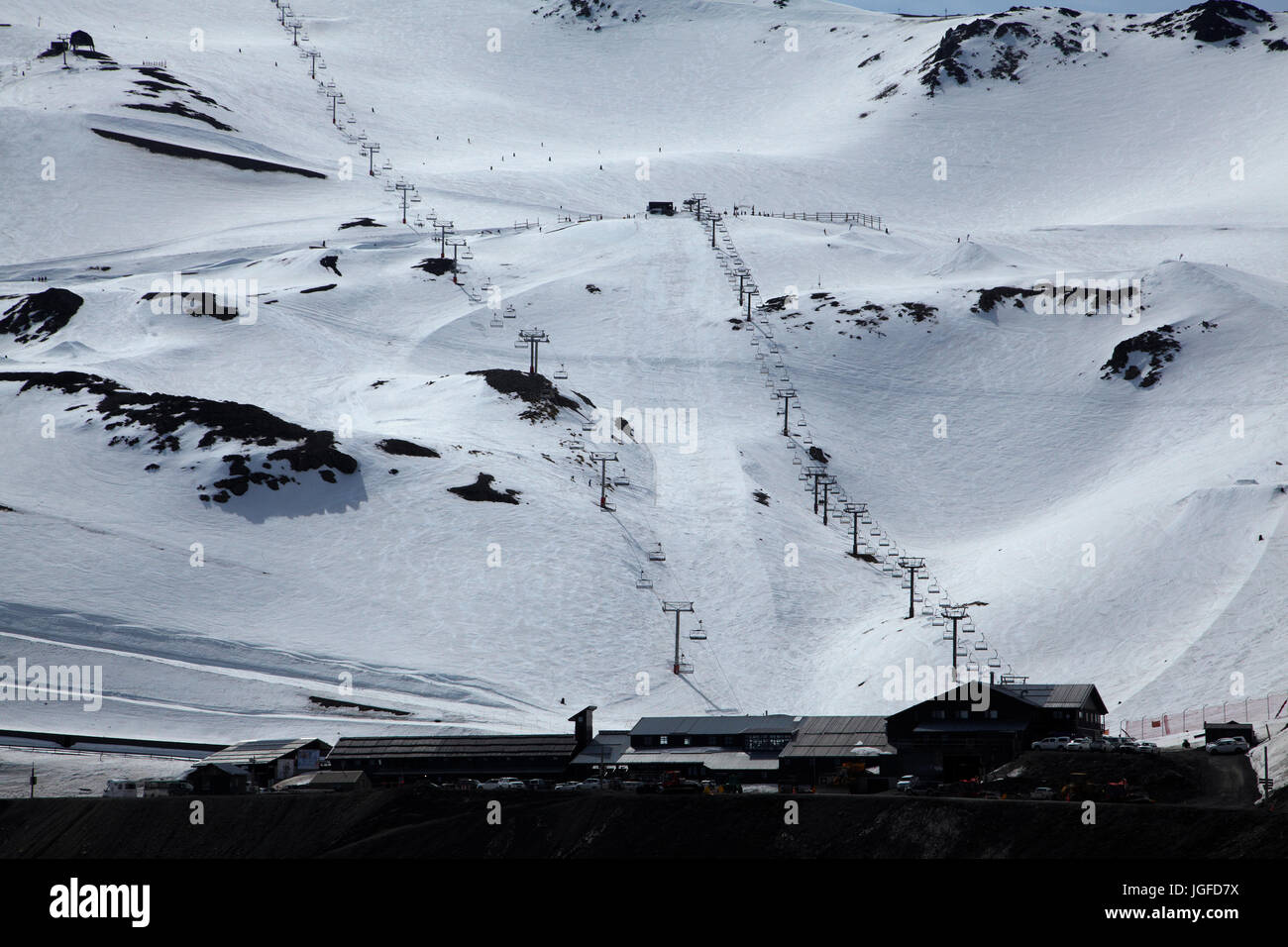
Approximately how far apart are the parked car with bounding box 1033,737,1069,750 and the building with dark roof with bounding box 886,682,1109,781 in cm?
113

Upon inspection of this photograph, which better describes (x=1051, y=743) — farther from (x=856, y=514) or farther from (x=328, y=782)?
(x=856, y=514)

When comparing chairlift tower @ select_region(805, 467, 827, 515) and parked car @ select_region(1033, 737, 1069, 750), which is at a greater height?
chairlift tower @ select_region(805, 467, 827, 515)

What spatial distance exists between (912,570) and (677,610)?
13811mm

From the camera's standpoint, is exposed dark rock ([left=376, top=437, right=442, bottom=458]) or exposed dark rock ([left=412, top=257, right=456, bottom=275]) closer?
exposed dark rock ([left=376, top=437, right=442, bottom=458])

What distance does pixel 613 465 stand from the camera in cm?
11662

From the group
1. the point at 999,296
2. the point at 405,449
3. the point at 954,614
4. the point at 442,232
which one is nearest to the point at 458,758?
the point at 954,614

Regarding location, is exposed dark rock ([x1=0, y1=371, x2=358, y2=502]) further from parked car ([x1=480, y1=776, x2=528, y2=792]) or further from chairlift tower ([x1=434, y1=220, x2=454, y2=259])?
parked car ([x1=480, y1=776, x2=528, y2=792])

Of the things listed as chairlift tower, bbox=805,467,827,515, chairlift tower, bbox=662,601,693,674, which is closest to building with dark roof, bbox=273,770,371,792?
chairlift tower, bbox=662,601,693,674

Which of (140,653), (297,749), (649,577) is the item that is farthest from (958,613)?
(140,653)

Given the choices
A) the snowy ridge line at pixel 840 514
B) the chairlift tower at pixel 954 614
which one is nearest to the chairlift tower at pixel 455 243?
the snowy ridge line at pixel 840 514

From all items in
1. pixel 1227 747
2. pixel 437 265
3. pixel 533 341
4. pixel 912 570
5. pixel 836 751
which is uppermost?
pixel 437 265

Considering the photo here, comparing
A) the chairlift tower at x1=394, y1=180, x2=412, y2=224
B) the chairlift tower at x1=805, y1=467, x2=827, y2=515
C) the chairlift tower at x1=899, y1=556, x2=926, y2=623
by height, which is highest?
the chairlift tower at x1=394, y1=180, x2=412, y2=224

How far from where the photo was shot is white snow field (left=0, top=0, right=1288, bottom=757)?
285 ft
